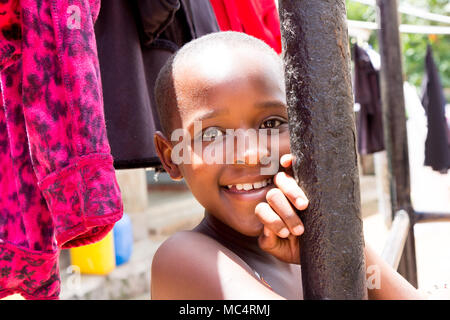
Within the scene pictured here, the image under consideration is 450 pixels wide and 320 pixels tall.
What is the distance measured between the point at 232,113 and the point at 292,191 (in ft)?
0.86

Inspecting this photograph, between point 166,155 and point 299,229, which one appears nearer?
point 299,229

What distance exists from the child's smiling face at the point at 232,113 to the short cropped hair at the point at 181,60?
0.07ft

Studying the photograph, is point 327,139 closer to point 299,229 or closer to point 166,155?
point 299,229

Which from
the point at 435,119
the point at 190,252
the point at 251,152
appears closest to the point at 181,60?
the point at 251,152

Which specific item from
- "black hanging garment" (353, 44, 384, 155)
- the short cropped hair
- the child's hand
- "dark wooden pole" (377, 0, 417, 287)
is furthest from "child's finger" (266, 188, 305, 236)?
"black hanging garment" (353, 44, 384, 155)

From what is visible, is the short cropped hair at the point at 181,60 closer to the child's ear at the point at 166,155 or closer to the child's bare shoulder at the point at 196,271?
the child's ear at the point at 166,155

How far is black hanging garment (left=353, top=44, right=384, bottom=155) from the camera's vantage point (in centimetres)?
485

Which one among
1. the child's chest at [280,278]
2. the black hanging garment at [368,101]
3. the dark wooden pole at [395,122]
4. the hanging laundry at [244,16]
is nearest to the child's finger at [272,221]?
the child's chest at [280,278]

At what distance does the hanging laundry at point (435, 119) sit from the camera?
16.0 ft

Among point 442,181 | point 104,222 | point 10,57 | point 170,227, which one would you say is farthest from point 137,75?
point 442,181

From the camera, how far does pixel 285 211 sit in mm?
628

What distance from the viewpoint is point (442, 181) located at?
758 centimetres
